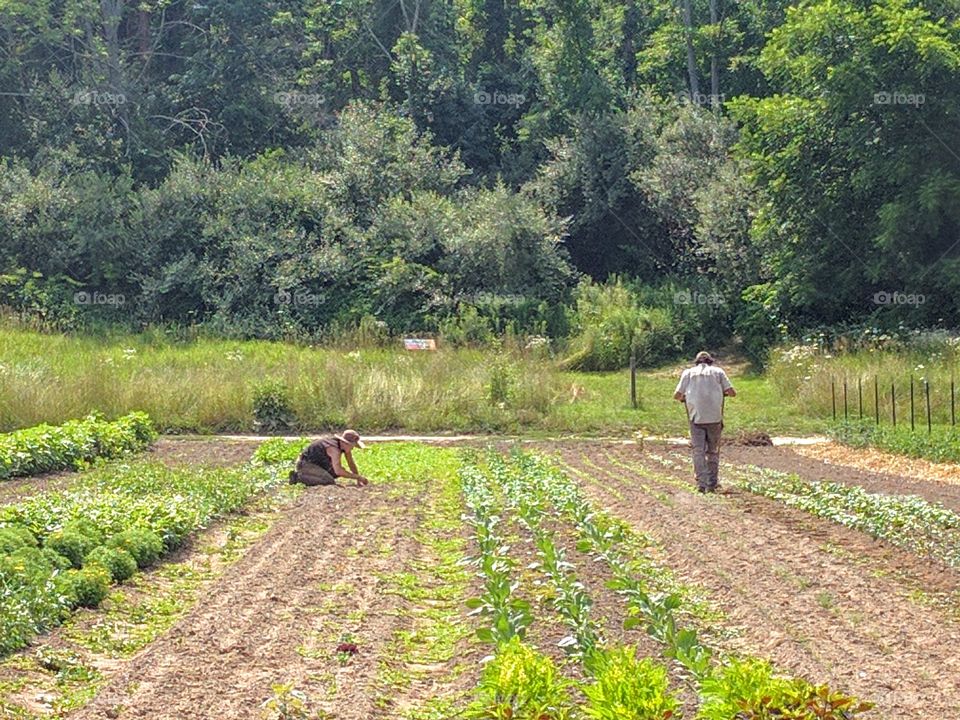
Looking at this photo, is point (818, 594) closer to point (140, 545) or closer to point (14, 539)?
point (140, 545)

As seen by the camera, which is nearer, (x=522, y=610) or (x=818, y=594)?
(x=522, y=610)

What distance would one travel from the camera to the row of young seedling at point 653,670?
6473mm

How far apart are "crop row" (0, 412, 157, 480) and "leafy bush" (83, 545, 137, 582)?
29.6 ft

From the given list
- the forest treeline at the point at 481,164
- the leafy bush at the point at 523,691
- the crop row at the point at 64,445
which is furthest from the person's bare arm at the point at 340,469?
the forest treeline at the point at 481,164

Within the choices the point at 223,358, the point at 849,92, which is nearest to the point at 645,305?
the point at 849,92

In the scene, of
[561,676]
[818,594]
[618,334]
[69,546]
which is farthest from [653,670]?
[618,334]

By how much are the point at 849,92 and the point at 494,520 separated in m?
26.5

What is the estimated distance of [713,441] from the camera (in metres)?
17.5

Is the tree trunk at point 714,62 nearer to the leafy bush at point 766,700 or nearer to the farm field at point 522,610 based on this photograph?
the farm field at point 522,610

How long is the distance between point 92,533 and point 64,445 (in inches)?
378

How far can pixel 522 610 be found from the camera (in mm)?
9258

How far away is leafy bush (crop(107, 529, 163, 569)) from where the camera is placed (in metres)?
12.2

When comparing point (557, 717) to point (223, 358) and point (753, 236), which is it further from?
point (753, 236)

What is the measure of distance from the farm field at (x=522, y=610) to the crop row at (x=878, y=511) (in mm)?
47
